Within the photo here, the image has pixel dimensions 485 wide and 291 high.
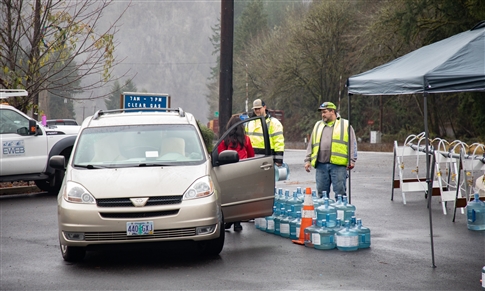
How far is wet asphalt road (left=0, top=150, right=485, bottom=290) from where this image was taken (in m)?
7.70

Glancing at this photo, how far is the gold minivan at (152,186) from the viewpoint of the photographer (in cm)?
834

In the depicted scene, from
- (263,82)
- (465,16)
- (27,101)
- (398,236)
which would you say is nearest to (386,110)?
(263,82)

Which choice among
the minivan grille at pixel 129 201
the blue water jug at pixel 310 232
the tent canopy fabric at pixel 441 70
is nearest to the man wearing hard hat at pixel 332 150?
the tent canopy fabric at pixel 441 70

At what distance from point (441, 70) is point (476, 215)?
131 inches

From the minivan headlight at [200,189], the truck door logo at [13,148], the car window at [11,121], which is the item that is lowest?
the minivan headlight at [200,189]

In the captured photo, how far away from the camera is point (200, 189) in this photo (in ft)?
28.3

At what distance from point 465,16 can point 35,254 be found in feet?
79.1

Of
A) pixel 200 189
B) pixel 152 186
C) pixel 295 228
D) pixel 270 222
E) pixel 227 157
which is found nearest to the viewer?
pixel 152 186

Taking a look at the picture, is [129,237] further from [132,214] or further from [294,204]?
[294,204]

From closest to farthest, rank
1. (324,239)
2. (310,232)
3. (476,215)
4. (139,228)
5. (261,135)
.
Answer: (139,228)
(324,239)
(310,232)
(476,215)
(261,135)

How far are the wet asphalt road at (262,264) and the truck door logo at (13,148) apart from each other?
4.16 m

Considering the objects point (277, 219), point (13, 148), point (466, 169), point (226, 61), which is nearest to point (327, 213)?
point (277, 219)

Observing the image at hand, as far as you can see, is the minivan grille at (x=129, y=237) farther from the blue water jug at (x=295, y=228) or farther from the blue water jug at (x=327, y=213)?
the blue water jug at (x=295, y=228)

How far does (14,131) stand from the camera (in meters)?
16.5
